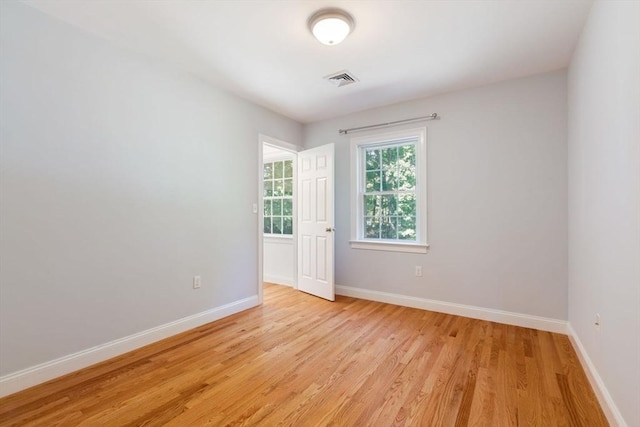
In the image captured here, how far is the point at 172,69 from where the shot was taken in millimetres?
2807

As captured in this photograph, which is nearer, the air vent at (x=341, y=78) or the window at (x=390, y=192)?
the air vent at (x=341, y=78)

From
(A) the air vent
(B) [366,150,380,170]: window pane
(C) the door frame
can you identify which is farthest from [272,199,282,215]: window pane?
(A) the air vent

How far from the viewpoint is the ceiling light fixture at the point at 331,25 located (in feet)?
6.66

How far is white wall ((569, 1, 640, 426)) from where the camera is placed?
133 centimetres

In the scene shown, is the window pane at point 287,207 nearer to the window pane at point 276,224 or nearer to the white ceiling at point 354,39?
the window pane at point 276,224

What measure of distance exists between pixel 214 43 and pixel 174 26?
309mm

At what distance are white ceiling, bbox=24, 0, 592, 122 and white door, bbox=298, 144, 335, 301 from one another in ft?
3.62

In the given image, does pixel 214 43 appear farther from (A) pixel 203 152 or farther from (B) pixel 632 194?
(B) pixel 632 194

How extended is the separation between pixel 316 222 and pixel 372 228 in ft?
2.61

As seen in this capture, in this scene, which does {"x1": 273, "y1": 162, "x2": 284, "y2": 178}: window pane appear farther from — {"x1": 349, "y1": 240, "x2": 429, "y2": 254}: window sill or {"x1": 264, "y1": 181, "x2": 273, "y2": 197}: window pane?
{"x1": 349, "y1": 240, "x2": 429, "y2": 254}: window sill

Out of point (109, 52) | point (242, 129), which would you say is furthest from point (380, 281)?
point (109, 52)

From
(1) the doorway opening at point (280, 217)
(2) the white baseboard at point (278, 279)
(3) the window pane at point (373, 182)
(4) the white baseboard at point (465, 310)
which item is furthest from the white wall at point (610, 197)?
(2) the white baseboard at point (278, 279)

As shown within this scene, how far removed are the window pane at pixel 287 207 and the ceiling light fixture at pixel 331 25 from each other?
2.96 m

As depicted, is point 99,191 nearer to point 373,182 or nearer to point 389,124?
point 373,182
